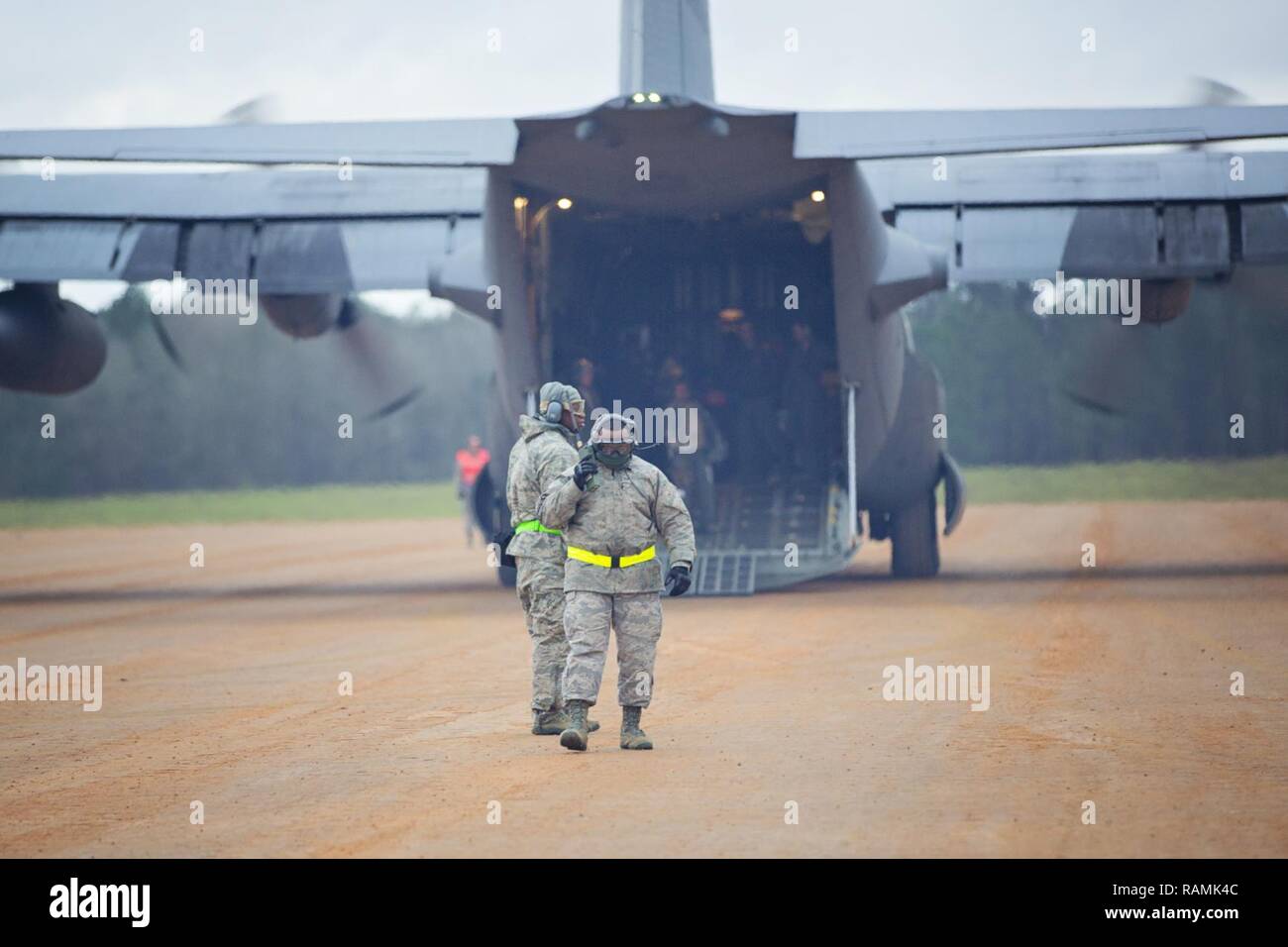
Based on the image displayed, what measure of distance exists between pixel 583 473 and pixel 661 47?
8794mm

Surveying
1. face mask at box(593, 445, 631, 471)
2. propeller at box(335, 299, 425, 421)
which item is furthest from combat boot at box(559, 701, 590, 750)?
propeller at box(335, 299, 425, 421)

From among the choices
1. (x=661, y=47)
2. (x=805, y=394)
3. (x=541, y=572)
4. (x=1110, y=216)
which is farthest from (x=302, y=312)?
(x=541, y=572)

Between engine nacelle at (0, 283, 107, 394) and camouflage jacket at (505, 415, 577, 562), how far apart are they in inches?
434

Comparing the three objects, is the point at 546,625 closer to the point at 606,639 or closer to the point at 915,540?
the point at 606,639

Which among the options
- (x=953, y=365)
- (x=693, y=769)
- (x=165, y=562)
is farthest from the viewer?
(x=953, y=365)

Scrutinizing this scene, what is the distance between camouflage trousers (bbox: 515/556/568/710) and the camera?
30.3 ft

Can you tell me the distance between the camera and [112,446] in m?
45.2

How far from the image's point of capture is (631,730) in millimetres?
8727

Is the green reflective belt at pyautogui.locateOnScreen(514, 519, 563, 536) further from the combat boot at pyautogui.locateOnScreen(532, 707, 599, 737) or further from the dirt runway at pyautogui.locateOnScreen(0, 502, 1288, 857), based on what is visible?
the dirt runway at pyautogui.locateOnScreen(0, 502, 1288, 857)

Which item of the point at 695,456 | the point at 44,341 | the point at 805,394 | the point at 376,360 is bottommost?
the point at 695,456

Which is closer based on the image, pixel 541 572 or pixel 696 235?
pixel 541 572
